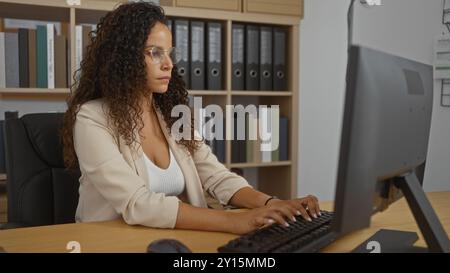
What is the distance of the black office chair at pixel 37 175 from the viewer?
4.65 ft

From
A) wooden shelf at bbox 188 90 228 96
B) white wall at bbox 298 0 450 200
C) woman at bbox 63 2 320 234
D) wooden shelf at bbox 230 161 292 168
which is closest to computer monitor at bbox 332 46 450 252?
woman at bbox 63 2 320 234

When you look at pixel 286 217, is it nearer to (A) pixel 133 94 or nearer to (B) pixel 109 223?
(B) pixel 109 223

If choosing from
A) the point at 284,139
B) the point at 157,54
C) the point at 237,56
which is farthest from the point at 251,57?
the point at 157,54

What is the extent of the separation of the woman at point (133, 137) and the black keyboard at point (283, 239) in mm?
123

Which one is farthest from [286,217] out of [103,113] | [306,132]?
[306,132]

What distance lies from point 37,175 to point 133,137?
1.11 ft

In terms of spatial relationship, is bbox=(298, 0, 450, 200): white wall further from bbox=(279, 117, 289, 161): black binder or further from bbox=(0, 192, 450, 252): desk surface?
bbox=(0, 192, 450, 252): desk surface

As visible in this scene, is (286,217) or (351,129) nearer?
(351,129)

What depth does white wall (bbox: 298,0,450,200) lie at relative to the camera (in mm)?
3133

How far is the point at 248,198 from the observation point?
1370 mm

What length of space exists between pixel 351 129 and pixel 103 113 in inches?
31.8

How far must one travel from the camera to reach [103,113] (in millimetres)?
1312

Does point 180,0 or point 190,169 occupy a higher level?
point 180,0
